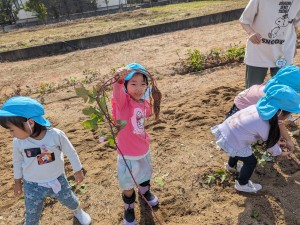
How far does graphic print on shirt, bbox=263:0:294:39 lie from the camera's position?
3.24m

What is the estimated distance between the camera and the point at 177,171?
3.45 m

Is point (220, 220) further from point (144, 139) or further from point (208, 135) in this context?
point (208, 135)

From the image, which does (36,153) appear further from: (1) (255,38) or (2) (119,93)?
(1) (255,38)

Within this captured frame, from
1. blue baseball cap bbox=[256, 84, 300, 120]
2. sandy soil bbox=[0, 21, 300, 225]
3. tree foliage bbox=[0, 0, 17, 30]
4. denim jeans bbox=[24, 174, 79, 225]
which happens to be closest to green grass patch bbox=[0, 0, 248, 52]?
tree foliage bbox=[0, 0, 17, 30]

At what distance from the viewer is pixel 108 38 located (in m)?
12.9

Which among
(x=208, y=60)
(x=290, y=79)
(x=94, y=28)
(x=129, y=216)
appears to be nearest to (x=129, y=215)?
(x=129, y=216)

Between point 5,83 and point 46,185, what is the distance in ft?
21.6

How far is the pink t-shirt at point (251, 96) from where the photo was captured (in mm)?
2877

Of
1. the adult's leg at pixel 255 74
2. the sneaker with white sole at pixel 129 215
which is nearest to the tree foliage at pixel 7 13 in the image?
the adult's leg at pixel 255 74

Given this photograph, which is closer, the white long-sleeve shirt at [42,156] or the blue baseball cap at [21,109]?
the blue baseball cap at [21,109]

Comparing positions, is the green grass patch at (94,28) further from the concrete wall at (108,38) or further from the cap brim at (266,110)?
the cap brim at (266,110)

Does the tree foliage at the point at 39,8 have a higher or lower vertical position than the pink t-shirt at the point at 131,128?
lower

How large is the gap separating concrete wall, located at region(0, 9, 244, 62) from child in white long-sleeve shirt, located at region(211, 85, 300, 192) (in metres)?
10.6

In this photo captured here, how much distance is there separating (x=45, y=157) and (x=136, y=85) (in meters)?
0.94
